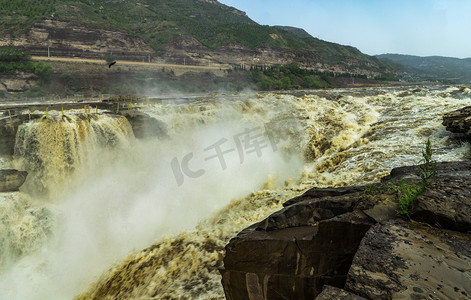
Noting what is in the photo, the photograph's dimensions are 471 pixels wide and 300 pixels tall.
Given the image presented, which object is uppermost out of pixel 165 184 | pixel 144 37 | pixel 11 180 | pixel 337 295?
pixel 144 37

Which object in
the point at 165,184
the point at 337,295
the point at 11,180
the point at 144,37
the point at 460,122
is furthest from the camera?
the point at 144,37

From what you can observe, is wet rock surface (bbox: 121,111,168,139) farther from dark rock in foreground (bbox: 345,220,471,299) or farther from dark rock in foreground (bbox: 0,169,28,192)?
dark rock in foreground (bbox: 345,220,471,299)

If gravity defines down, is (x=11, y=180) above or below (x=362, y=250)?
below

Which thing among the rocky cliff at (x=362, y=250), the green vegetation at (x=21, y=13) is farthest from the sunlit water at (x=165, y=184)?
the green vegetation at (x=21, y=13)

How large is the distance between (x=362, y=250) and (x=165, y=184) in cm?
A: 891

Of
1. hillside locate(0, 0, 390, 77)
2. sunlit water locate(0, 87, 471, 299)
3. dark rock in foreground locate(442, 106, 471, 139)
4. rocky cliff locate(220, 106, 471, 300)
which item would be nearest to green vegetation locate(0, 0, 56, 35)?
hillside locate(0, 0, 390, 77)

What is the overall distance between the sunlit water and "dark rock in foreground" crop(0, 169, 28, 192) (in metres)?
0.30

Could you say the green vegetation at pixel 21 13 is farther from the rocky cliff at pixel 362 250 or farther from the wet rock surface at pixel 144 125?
the rocky cliff at pixel 362 250

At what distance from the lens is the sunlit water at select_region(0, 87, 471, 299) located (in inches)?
239

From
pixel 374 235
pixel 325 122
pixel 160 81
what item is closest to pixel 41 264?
pixel 374 235

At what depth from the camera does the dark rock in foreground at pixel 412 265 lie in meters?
1.88

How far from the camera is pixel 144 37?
60438 mm

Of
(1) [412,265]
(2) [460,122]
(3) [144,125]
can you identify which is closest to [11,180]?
(3) [144,125]

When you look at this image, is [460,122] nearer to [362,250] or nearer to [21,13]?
Answer: [362,250]
